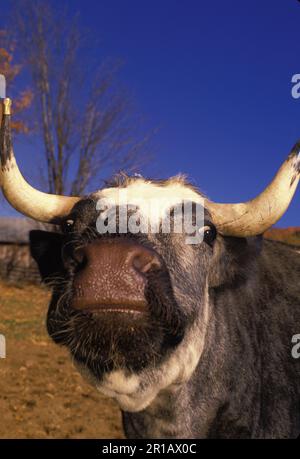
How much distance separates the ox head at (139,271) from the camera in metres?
2.36

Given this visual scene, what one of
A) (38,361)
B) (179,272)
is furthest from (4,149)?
(38,361)

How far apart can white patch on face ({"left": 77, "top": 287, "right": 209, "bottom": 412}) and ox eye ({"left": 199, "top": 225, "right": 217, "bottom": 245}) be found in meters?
0.37

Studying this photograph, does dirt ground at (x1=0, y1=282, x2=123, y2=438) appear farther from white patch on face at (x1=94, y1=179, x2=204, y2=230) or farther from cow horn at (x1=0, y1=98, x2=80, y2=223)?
white patch on face at (x1=94, y1=179, x2=204, y2=230)

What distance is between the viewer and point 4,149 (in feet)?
10.9

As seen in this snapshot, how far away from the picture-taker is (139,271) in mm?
2350

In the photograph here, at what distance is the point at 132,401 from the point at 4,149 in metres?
1.71

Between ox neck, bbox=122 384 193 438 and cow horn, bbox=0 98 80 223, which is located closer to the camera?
ox neck, bbox=122 384 193 438

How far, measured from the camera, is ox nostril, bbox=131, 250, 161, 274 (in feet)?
7.70

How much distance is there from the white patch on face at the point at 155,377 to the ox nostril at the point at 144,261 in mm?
562
